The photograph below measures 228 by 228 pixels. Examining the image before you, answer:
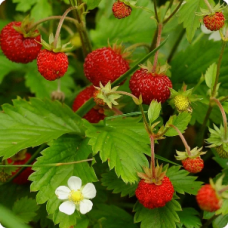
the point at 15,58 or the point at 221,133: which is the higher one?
the point at 15,58

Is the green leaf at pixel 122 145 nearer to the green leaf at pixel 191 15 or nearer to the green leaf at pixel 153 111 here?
the green leaf at pixel 153 111

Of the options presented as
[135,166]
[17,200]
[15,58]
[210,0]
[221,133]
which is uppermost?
[210,0]

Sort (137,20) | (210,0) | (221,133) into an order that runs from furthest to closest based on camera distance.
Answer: (137,20) < (210,0) < (221,133)

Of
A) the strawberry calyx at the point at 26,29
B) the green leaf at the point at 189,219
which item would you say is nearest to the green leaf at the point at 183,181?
the green leaf at the point at 189,219

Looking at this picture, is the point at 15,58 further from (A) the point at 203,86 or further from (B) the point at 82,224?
(A) the point at 203,86

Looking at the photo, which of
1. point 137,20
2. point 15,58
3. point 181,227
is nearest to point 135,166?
point 181,227

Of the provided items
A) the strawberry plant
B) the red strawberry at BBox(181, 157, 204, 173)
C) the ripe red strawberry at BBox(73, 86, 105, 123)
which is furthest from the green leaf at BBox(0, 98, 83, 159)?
the red strawberry at BBox(181, 157, 204, 173)

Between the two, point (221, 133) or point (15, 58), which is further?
point (15, 58)
